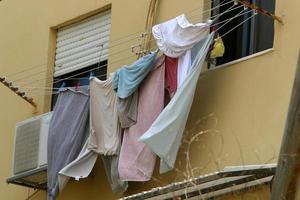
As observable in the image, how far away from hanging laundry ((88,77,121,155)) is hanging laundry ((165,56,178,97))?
27.8 inches

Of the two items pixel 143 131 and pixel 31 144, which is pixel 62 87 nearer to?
pixel 31 144

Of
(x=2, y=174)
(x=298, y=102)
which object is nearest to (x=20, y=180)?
(x=2, y=174)

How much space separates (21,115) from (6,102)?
1.42ft

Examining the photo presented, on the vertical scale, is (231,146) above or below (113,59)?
below

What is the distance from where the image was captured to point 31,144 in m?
11.8

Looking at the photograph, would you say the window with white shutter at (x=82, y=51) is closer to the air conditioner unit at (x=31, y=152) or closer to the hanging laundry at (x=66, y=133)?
the air conditioner unit at (x=31, y=152)

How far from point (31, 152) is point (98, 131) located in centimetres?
138

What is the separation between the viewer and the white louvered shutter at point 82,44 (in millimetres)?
12155

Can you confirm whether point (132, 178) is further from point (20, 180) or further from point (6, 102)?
point (6, 102)

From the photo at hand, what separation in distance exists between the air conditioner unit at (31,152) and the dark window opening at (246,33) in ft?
7.24

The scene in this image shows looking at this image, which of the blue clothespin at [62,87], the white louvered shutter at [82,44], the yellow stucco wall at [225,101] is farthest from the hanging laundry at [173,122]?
the white louvered shutter at [82,44]

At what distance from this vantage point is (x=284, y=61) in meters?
9.42

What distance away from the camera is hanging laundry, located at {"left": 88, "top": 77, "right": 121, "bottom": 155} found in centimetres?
1041

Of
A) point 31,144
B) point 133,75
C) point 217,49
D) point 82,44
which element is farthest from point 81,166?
point 82,44
